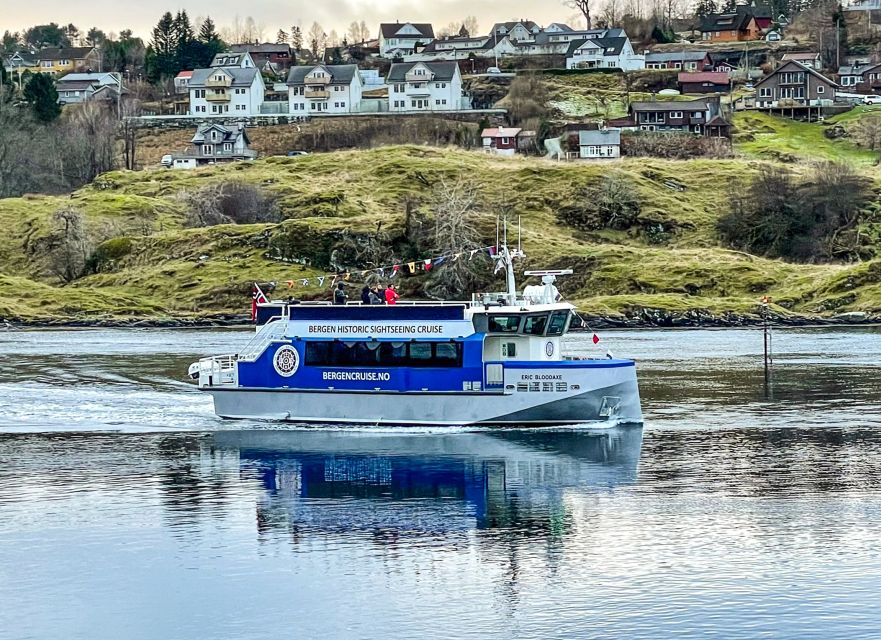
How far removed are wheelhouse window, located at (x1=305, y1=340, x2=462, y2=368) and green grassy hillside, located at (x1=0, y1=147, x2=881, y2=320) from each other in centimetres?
6056

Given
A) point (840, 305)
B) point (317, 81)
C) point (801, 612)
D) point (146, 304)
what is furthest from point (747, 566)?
point (317, 81)

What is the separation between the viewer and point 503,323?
53.6 metres

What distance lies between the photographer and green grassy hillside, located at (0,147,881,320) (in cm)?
12025

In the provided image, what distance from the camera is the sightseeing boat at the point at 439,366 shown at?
53.6 m

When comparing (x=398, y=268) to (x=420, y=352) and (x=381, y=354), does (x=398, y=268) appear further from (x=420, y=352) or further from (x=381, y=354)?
(x=420, y=352)

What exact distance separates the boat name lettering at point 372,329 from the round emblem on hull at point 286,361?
1229 mm

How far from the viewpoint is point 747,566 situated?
3556cm

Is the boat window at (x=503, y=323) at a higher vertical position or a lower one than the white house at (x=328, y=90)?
lower

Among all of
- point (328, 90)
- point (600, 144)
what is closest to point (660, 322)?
point (600, 144)

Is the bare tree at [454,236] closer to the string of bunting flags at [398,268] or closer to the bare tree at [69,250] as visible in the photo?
the string of bunting flags at [398,268]

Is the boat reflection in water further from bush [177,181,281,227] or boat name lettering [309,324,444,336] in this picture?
bush [177,181,281,227]

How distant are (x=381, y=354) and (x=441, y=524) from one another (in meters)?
14.4

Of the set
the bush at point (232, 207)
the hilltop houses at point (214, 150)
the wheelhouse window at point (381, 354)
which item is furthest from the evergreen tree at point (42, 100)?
the wheelhouse window at point (381, 354)

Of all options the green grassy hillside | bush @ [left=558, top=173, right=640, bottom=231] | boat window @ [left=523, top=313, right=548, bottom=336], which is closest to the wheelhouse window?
boat window @ [left=523, top=313, right=548, bottom=336]
